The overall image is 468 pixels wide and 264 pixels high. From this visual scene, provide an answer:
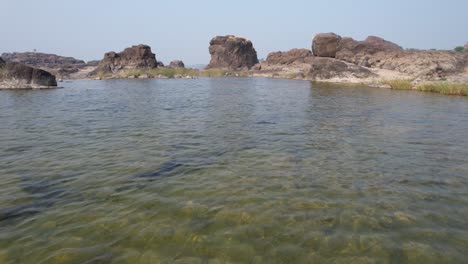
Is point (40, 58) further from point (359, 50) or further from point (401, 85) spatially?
point (401, 85)

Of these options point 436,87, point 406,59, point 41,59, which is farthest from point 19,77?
point 41,59

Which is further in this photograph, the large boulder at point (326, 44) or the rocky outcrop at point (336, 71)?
the large boulder at point (326, 44)

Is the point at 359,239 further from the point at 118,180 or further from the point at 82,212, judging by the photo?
the point at 118,180

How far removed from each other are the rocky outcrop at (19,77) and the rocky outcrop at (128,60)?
44125 mm

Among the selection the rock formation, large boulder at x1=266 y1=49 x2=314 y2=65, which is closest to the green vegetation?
large boulder at x1=266 y1=49 x2=314 y2=65

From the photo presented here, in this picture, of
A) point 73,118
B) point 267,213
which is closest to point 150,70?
point 73,118

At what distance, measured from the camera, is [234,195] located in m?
7.51

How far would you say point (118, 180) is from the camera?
8.47m

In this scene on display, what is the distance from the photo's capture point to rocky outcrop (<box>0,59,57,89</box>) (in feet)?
131

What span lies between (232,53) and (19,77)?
261 feet

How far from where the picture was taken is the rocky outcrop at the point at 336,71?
162ft

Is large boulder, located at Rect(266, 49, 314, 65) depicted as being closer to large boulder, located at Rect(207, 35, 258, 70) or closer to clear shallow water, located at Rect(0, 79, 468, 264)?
large boulder, located at Rect(207, 35, 258, 70)

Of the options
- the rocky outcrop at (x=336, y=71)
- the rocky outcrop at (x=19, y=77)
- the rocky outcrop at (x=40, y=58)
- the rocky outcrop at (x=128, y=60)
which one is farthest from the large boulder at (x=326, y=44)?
the rocky outcrop at (x=40, y=58)

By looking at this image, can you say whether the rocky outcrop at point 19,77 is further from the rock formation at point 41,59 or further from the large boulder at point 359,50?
the rock formation at point 41,59
